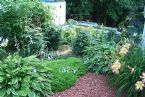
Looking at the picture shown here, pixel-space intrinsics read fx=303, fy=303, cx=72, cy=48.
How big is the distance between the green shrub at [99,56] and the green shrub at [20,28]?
1223mm

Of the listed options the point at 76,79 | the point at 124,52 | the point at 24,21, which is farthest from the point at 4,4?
the point at 124,52

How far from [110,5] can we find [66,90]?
12.3 m

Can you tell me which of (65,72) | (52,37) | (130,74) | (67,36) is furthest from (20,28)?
(130,74)

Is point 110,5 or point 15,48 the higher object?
point 110,5

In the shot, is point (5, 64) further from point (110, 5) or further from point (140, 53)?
point (110, 5)

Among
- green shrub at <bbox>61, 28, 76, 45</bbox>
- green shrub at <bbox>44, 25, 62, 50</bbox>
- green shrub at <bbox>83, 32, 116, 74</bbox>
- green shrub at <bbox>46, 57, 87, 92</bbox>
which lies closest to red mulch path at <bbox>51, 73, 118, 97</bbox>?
green shrub at <bbox>46, 57, 87, 92</bbox>

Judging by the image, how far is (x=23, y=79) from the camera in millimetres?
5180

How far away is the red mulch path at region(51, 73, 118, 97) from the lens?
17.9 feet

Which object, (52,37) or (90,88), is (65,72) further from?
(52,37)

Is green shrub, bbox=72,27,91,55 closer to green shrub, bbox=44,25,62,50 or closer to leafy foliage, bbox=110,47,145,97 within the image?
green shrub, bbox=44,25,62,50

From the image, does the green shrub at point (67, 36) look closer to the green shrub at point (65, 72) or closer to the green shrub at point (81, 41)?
the green shrub at point (81, 41)

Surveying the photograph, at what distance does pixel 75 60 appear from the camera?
6.52 m

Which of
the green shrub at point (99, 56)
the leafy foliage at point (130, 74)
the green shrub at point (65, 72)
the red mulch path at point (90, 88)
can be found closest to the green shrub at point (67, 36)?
the green shrub at point (99, 56)

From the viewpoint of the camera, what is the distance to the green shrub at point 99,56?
6.15 metres
